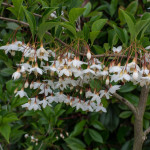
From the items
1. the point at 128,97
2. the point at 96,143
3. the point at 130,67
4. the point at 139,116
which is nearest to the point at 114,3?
the point at 128,97

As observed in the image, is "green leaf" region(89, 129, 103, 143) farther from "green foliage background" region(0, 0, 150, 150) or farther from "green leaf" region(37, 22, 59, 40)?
"green leaf" region(37, 22, 59, 40)

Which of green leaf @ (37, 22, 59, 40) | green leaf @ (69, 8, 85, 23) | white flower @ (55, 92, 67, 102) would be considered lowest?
white flower @ (55, 92, 67, 102)

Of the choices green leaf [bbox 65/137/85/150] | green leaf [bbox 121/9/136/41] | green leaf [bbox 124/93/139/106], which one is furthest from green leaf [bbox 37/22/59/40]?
green leaf [bbox 65/137/85/150]

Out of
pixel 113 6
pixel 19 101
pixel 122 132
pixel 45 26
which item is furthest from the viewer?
pixel 122 132

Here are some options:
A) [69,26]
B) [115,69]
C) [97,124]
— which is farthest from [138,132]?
[69,26]

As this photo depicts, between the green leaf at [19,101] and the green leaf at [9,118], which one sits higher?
the green leaf at [19,101]

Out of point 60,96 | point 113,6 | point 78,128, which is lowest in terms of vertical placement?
point 78,128

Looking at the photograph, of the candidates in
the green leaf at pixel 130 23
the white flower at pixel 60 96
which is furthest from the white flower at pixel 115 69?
the white flower at pixel 60 96

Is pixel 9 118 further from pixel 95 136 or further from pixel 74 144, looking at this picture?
pixel 95 136

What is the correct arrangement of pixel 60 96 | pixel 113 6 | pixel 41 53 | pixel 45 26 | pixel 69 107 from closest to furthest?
pixel 45 26, pixel 41 53, pixel 60 96, pixel 113 6, pixel 69 107

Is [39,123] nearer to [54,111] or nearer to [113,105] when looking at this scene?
[54,111]

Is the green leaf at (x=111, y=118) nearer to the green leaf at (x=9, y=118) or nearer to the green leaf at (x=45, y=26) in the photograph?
the green leaf at (x=9, y=118)
